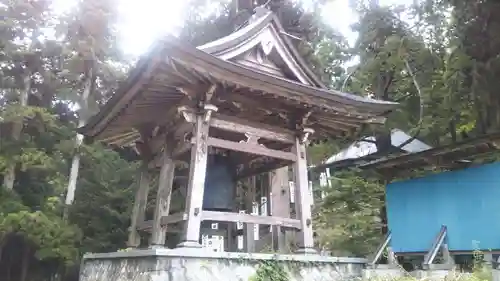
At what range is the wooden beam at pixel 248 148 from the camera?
6.59m

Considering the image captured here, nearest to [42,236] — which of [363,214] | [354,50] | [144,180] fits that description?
[144,180]

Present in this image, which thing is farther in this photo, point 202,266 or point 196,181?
point 196,181

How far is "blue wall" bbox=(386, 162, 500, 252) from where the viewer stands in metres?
7.38

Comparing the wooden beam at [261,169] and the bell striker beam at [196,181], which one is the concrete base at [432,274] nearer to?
the wooden beam at [261,169]

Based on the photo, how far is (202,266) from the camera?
580 centimetres

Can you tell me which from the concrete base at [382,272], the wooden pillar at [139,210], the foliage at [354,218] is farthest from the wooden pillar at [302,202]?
the foliage at [354,218]

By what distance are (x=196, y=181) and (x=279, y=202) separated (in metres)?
2.48

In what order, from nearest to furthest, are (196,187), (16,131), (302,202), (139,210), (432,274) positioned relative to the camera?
(196,187) < (432,274) < (302,202) < (139,210) < (16,131)

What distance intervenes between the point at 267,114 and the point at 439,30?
7.47m

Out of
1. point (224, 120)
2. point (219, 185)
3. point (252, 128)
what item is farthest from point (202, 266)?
point (252, 128)

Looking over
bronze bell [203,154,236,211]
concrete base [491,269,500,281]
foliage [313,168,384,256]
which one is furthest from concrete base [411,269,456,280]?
foliage [313,168,384,256]

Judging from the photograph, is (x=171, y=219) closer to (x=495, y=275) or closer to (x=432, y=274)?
(x=432, y=274)

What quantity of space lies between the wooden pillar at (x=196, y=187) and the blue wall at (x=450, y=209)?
15.2 ft

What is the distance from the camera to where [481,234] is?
7.41 m
